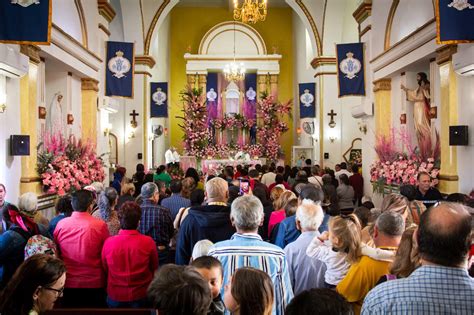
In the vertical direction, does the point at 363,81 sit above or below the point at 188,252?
above

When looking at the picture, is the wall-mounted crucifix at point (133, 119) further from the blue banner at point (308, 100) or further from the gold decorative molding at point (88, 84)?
the blue banner at point (308, 100)

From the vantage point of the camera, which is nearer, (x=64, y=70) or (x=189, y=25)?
(x=64, y=70)

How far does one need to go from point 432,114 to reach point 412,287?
8.54 metres

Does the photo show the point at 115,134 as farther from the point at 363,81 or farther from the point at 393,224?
the point at 393,224

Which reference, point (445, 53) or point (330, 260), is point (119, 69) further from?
point (330, 260)

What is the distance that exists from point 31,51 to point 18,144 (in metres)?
1.73

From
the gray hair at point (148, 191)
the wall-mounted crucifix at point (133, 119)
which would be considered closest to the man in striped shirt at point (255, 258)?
the gray hair at point (148, 191)

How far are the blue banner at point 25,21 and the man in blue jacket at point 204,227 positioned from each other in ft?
14.7

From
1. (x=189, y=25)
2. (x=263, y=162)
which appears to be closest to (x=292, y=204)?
(x=263, y=162)

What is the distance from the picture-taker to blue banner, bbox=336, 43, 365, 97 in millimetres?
13305

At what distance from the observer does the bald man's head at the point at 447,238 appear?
212cm

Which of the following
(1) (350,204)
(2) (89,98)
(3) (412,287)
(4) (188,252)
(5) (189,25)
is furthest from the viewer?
(5) (189,25)

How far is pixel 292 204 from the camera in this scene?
562 cm

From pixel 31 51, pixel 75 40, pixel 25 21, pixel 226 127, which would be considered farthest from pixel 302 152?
pixel 25 21
